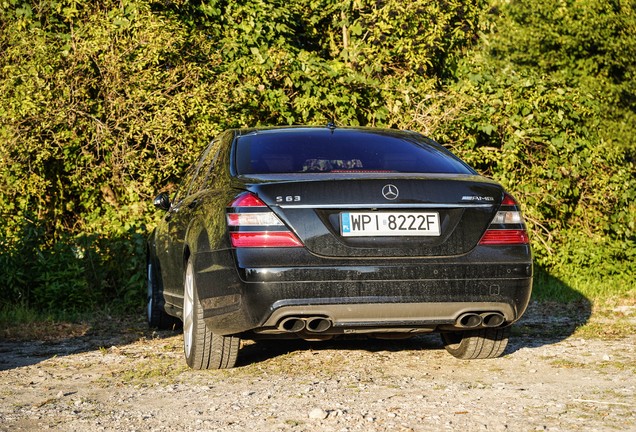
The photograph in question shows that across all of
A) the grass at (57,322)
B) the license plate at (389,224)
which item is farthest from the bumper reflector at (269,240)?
the grass at (57,322)

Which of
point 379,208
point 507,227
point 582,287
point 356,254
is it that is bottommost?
point 582,287

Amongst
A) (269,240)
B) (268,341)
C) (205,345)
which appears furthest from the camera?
(268,341)

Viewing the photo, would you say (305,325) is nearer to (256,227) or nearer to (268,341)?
(256,227)

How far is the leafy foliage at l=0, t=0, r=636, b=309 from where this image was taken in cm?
848

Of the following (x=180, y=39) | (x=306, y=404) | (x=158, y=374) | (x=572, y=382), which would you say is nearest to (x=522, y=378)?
(x=572, y=382)

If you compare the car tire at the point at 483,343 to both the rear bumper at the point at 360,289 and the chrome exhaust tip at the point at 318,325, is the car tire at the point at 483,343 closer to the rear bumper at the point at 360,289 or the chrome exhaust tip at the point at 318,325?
the rear bumper at the point at 360,289

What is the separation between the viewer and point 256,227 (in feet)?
13.4

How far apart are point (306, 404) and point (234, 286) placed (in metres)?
0.74

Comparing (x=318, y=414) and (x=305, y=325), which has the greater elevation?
(x=305, y=325)

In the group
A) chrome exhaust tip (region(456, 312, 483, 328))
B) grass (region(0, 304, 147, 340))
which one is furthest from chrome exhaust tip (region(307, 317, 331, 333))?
grass (region(0, 304, 147, 340))

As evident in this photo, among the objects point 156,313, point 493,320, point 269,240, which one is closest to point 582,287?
point 156,313

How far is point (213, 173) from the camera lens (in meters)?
5.16

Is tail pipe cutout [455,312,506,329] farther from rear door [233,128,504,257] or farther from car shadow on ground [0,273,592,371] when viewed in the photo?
car shadow on ground [0,273,592,371]

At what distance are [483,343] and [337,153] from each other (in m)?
1.56
